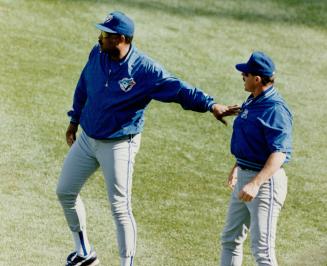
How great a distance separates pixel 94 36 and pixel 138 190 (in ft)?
11.6

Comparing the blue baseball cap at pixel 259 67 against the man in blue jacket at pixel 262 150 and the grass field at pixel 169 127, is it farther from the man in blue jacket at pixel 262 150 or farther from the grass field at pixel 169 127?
the grass field at pixel 169 127

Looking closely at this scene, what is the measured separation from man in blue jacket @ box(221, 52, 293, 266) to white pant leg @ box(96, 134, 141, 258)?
0.86m

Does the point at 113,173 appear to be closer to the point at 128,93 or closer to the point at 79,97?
the point at 128,93

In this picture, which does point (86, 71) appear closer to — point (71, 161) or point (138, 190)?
point (71, 161)

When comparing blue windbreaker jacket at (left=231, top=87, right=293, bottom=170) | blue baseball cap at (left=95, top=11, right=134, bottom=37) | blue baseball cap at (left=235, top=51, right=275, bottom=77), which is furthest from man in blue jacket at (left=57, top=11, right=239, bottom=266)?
blue baseball cap at (left=235, top=51, right=275, bottom=77)

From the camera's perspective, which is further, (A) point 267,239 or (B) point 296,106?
(B) point 296,106

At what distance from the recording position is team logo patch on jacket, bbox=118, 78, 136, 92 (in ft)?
22.2

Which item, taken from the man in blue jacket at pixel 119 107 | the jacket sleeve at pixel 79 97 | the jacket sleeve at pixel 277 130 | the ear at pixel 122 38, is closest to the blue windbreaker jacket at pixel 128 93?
the man in blue jacket at pixel 119 107

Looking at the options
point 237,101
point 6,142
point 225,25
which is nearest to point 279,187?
point 6,142

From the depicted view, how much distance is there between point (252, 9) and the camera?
13.1 m

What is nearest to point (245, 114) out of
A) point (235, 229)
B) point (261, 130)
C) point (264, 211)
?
point (261, 130)

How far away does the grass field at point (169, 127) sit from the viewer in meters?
7.92

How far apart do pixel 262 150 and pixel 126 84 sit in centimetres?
112

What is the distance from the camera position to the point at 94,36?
1176 centimetres
